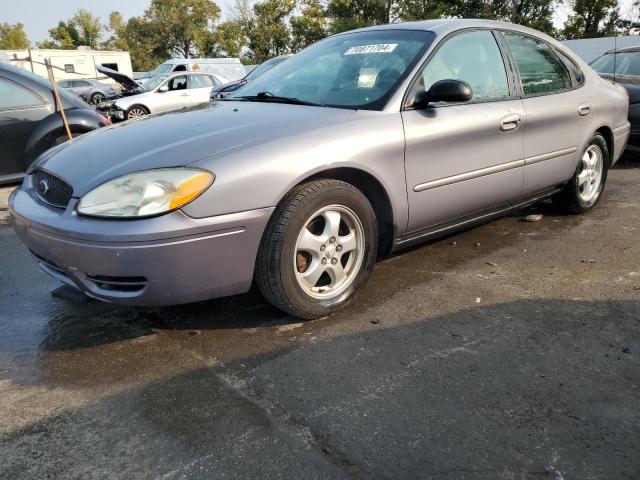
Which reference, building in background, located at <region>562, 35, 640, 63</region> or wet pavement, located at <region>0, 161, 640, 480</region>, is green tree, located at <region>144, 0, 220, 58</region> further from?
wet pavement, located at <region>0, 161, 640, 480</region>

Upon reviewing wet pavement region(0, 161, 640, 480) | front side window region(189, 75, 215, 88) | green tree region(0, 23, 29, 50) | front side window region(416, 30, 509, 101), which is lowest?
wet pavement region(0, 161, 640, 480)

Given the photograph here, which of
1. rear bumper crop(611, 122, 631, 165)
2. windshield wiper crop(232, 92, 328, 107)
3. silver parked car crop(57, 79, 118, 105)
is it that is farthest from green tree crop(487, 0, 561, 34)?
windshield wiper crop(232, 92, 328, 107)

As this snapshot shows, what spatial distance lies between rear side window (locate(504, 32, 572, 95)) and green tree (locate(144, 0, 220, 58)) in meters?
54.9

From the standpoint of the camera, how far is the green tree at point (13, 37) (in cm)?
6775

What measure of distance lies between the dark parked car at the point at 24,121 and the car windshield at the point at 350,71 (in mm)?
3061

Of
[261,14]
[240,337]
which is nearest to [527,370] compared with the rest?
[240,337]

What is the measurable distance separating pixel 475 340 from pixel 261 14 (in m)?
50.8

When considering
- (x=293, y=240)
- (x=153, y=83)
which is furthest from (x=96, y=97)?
(x=293, y=240)

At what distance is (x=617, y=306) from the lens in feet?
9.62

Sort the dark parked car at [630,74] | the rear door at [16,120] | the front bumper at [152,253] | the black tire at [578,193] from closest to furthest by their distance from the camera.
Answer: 1. the front bumper at [152,253]
2. the black tire at [578,193]
3. the rear door at [16,120]
4. the dark parked car at [630,74]

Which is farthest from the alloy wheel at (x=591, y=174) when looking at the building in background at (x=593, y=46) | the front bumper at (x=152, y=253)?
the building in background at (x=593, y=46)

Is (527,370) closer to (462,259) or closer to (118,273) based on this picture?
(462,259)

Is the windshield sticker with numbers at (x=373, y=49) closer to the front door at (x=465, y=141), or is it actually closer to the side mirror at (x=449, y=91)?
the front door at (x=465, y=141)

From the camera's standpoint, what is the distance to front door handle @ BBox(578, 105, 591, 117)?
426 centimetres
